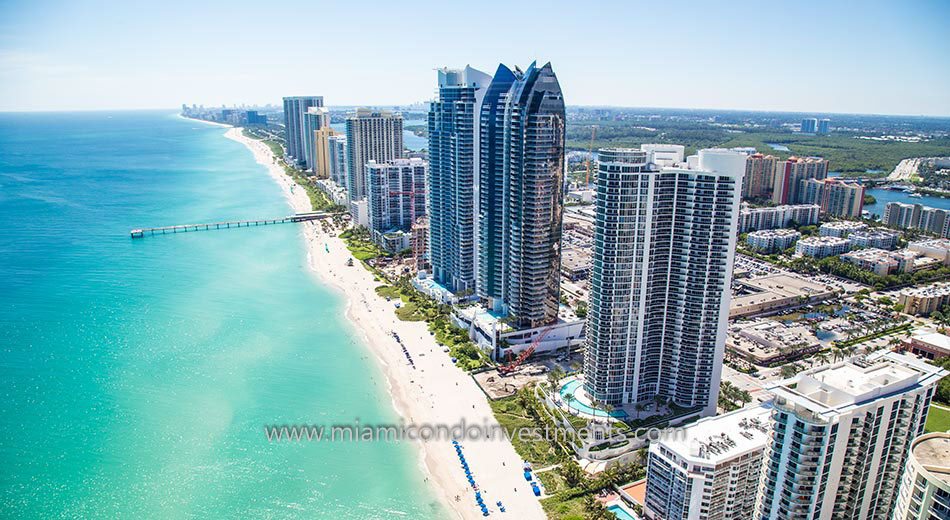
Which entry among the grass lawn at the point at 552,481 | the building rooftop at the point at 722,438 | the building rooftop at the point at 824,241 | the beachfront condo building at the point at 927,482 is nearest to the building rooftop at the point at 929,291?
the building rooftop at the point at 824,241

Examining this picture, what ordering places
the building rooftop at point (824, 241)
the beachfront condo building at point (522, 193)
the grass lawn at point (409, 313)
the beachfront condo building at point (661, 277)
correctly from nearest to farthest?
the beachfront condo building at point (661, 277)
the beachfront condo building at point (522, 193)
the grass lawn at point (409, 313)
the building rooftop at point (824, 241)

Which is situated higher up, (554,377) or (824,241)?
(824,241)

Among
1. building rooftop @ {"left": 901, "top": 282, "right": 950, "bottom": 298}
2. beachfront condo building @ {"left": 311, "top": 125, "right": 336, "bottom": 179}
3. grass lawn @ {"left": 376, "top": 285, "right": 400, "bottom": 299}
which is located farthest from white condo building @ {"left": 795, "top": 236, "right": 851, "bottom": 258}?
beachfront condo building @ {"left": 311, "top": 125, "right": 336, "bottom": 179}

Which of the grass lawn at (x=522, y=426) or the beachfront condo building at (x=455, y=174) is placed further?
the beachfront condo building at (x=455, y=174)

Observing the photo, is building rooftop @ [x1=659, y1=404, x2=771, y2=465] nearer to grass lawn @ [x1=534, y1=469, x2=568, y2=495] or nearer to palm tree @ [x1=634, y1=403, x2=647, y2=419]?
grass lawn @ [x1=534, y1=469, x2=568, y2=495]

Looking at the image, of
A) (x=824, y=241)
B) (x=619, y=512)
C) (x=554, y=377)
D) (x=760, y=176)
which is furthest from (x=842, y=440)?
(x=760, y=176)

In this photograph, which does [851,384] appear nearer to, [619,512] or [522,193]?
[619,512]

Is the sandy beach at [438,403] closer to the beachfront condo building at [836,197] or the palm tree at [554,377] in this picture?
the palm tree at [554,377]
